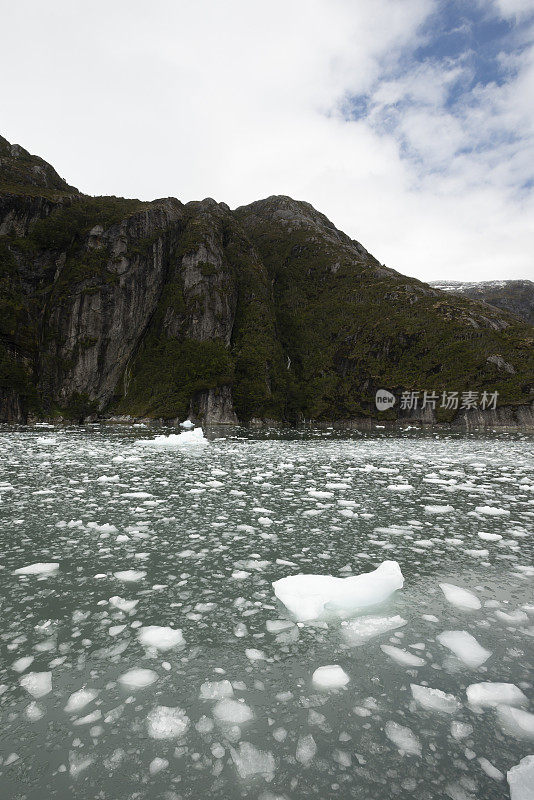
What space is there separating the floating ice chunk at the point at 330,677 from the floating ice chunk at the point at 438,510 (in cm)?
634

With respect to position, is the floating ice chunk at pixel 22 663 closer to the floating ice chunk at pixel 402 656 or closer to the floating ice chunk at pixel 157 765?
the floating ice chunk at pixel 157 765

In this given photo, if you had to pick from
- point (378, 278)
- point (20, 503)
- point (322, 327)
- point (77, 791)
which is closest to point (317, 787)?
point (77, 791)

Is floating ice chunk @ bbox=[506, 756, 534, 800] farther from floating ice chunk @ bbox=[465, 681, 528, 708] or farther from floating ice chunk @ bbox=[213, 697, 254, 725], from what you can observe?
floating ice chunk @ bbox=[213, 697, 254, 725]

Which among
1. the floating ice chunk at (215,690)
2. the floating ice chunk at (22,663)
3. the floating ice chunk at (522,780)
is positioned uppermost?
→ the floating ice chunk at (522,780)

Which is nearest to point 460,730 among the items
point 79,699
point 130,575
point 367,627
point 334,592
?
point 367,627

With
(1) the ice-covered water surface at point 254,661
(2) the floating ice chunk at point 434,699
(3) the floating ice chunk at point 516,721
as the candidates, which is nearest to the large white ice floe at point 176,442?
(1) the ice-covered water surface at point 254,661

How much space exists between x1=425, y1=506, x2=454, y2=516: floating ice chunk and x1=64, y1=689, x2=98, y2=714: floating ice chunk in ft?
25.6

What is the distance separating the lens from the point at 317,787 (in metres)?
2.28

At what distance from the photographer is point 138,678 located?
10.7ft

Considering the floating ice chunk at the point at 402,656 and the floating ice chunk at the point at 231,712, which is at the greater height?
the floating ice chunk at the point at 231,712

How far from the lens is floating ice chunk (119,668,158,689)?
319cm

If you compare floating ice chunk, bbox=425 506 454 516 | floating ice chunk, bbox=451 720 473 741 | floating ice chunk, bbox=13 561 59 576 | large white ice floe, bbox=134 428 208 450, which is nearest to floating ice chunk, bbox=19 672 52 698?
floating ice chunk, bbox=13 561 59 576

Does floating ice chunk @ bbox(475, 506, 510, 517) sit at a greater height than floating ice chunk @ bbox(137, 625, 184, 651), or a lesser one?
lesser

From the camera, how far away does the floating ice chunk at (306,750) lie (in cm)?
247
